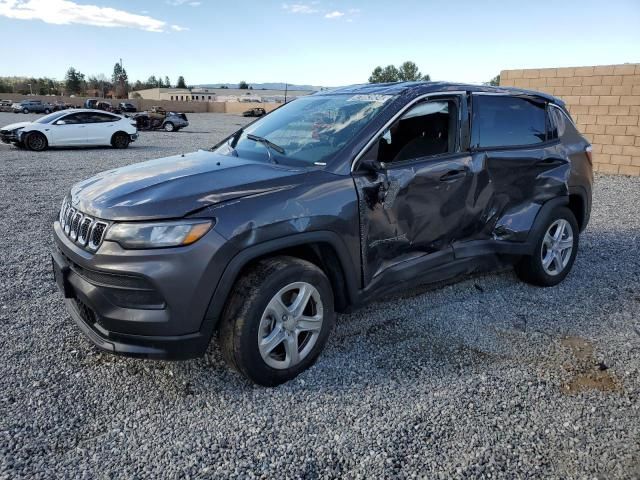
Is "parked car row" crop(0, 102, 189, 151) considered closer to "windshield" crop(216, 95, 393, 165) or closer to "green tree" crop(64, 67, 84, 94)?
"windshield" crop(216, 95, 393, 165)

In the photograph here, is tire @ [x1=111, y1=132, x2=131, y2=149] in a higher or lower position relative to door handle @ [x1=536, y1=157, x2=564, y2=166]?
lower

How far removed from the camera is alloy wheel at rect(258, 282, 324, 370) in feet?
9.61

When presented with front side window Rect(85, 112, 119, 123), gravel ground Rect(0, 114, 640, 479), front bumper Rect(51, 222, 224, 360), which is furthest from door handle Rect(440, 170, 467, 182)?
front side window Rect(85, 112, 119, 123)

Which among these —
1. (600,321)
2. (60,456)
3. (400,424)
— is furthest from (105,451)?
(600,321)

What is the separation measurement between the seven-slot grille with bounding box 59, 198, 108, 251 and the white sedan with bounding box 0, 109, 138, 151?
1452 centimetres

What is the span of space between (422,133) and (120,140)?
1575 centimetres

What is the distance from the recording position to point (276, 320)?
2.96m

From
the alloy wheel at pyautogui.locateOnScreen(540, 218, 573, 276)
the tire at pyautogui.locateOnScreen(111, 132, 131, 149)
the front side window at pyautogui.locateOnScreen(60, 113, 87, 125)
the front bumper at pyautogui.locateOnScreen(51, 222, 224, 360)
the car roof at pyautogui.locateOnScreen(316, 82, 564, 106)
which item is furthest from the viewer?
the tire at pyautogui.locateOnScreen(111, 132, 131, 149)

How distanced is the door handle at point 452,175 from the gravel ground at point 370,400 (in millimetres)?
1110

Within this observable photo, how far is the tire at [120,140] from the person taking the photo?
17.3 m

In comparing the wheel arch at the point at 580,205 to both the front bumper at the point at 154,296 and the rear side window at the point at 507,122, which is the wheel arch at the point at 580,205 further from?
the front bumper at the point at 154,296

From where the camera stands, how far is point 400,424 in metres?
2.74

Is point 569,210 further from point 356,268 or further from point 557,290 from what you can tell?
point 356,268

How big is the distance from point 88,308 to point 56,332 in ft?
3.59
